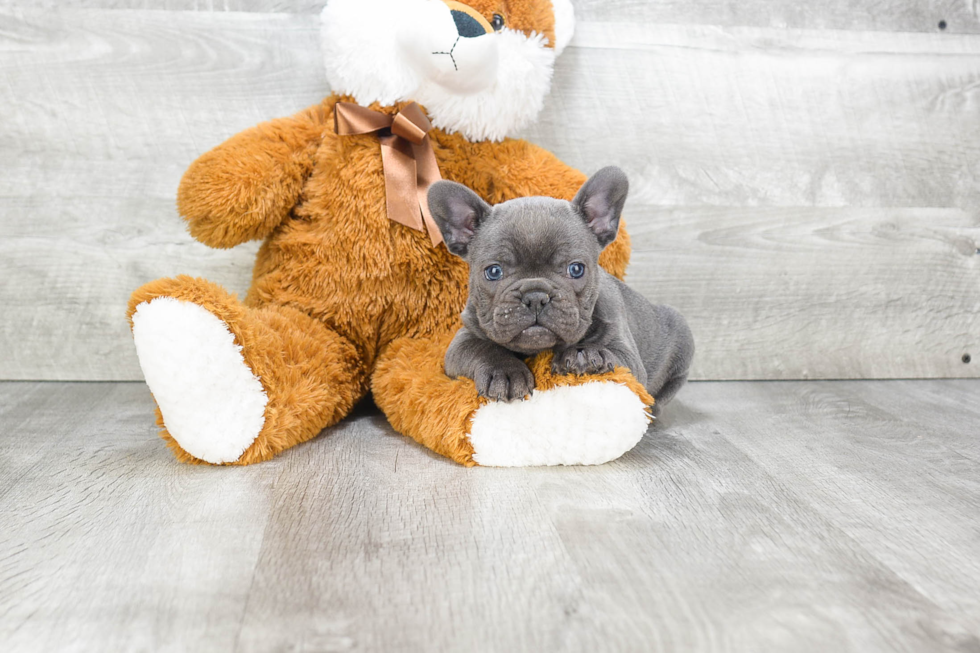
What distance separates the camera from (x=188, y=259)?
172 cm

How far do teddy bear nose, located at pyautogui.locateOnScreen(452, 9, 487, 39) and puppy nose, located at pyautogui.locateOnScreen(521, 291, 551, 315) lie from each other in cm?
50

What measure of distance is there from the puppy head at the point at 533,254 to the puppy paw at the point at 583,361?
2 centimetres

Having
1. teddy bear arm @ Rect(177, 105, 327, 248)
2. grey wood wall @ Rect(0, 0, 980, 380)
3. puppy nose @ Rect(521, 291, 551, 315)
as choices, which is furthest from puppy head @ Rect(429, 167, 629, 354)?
grey wood wall @ Rect(0, 0, 980, 380)

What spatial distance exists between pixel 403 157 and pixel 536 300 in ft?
1.48

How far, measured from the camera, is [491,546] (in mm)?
922

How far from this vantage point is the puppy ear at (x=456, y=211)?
3.85 feet

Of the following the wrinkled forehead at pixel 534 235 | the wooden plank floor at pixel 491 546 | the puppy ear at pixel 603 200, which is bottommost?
the wooden plank floor at pixel 491 546

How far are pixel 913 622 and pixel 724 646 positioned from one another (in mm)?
204

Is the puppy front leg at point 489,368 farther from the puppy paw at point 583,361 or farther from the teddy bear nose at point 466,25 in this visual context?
the teddy bear nose at point 466,25

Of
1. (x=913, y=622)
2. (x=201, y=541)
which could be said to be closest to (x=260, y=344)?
(x=201, y=541)

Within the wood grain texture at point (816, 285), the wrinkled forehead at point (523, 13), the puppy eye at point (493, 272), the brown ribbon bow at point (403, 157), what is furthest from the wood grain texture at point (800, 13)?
the puppy eye at point (493, 272)

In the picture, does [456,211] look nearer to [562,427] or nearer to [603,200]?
[603,200]

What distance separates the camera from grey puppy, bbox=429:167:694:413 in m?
1.11

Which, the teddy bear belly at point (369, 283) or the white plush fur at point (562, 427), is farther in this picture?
the teddy bear belly at point (369, 283)
